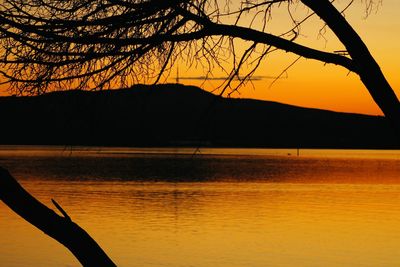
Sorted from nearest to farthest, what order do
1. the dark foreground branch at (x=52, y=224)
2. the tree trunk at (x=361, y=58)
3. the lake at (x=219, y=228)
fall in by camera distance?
the dark foreground branch at (x=52, y=224) → the tree trunk at (x=361, y=58) → the lake at (x=219, y=228)

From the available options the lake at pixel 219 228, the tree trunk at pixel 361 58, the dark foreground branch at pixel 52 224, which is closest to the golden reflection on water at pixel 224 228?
the lake at pixel 219 228

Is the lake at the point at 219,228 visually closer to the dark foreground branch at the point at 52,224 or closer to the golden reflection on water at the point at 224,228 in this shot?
the golden reflection on water at the point at 224,228

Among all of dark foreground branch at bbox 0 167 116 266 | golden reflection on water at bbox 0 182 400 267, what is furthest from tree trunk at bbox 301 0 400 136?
golden reflection on water at bbox 0 182 400 267

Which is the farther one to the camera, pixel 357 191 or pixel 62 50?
pixel 357 191

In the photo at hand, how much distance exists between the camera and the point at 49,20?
15.6ft

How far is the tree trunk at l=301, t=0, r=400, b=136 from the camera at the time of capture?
4.85 m

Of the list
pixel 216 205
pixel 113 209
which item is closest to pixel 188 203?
pixel 216 205

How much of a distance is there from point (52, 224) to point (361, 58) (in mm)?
2150

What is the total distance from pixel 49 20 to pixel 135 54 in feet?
1.78

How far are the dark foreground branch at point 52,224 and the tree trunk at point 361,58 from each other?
6.42 feet

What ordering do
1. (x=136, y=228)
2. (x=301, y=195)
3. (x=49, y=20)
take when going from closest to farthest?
(x=49, y=20) < (x=136, y=228) < (x=301, y=195)

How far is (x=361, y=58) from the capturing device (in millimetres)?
4957

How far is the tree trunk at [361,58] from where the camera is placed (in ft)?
15.9

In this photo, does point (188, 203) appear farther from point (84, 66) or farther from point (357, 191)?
point (84, 66)
